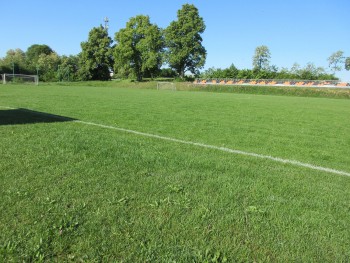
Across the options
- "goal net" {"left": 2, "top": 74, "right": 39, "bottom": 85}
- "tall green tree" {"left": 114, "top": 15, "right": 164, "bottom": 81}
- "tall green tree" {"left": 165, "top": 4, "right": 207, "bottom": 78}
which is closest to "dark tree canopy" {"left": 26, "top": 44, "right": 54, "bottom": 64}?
"tall green tree" {"left": 114, "top": 15, "right": 164, "bottom": 81}

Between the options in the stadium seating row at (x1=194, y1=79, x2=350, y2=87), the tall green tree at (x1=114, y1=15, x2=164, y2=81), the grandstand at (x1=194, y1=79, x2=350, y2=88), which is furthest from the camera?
the tall green tree at (x1=114, y1=15, x2=164, y2=81)

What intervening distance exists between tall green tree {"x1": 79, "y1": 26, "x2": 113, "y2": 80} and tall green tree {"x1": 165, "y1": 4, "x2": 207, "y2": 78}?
16697mm

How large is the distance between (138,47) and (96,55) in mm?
12161

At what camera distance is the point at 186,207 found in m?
3.40

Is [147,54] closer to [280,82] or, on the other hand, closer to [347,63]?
[280,82]

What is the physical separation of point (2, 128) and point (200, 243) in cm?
631

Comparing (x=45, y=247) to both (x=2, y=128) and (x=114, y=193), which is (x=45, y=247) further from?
→ (x=2, y=128)

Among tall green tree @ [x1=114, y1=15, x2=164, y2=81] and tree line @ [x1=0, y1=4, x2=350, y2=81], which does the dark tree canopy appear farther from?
tall green tree @ [x1=114, y1=15, x2=164, y2=81]

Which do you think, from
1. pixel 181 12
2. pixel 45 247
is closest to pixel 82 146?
pixel 45 247

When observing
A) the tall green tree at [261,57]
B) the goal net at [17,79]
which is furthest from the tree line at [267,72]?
the goal net at [17,79]

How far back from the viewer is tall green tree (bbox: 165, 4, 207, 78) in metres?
73.6

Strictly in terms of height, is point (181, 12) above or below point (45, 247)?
above

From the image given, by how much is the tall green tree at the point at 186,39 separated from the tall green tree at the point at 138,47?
3.02 m

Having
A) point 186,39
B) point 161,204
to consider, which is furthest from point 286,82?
point 161,204
